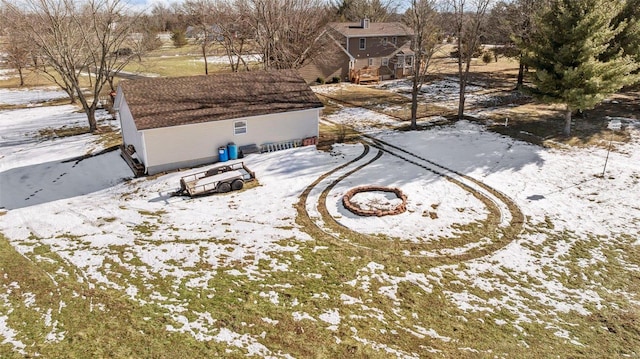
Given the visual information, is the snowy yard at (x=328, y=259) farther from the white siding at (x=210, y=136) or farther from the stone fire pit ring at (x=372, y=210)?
the white siding at (x=210, y=136)

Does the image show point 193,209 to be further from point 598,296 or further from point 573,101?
point 573,101

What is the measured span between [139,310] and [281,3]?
3140 cm

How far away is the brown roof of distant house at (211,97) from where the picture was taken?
69.1 ft

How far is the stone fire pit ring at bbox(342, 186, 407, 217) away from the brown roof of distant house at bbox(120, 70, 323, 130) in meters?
7.27

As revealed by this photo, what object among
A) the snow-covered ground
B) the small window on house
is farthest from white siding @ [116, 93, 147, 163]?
the snow-covered ground

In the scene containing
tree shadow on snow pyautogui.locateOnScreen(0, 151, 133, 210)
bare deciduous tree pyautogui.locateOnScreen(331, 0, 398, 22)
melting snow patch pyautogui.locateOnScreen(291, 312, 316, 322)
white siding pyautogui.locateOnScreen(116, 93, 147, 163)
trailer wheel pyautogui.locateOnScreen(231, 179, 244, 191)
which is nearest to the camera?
melting snow patch pyautogui.locateOnScreen(291, 312, 316, 322)

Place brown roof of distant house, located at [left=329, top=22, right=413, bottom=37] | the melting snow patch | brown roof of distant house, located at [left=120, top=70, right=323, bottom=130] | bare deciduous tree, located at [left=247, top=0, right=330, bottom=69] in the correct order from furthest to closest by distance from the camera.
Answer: brown roof of distant house, located at [left=329, top=22, right=413, bottom=37] < bare deciduous tree, located at [left=247, top=0, right=330, bottom=69] < brown roof of distant house, located at [left=120, top=70, right=323, bottom=130] < the melting snow patch

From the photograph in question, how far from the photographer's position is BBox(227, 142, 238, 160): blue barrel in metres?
22.5

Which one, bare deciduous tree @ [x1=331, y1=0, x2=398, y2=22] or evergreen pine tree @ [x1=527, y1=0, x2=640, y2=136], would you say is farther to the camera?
bare deciduous tree @ [x1=331, y1=0, x2=398, y2=22]

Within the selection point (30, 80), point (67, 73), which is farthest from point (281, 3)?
point (30, 80)

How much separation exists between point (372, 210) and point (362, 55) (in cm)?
3422

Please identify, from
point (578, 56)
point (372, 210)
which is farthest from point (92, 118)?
point (578, 56)

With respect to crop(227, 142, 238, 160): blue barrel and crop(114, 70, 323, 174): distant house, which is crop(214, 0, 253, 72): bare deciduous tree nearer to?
crop(114, 70, 323, 174): distant house

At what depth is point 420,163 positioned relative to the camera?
22.7 metres
